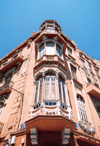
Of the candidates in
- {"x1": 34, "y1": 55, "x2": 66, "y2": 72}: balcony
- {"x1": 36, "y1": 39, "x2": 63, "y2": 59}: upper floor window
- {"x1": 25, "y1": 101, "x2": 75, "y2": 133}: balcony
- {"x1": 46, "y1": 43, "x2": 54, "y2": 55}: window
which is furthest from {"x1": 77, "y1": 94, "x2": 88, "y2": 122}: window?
{"x1": 46, "y1": 43, "x2": 54, "y2": 55}: window

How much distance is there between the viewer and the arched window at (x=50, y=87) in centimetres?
908

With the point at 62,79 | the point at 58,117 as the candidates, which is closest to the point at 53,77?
the point at 62,79

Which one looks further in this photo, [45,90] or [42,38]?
[42,38]

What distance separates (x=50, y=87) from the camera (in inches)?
380

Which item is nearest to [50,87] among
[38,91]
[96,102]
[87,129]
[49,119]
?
[38,91]

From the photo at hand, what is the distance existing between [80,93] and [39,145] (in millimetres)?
7284

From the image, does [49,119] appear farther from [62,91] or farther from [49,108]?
[62,91]

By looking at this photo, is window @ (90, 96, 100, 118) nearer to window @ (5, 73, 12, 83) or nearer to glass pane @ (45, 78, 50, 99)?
glass pane @ (45, 78, 50, 99)

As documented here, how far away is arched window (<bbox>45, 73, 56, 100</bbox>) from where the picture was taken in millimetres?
9080

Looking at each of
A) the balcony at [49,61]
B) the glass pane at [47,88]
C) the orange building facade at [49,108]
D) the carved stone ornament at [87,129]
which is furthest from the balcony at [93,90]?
the glass pane at [47,88]

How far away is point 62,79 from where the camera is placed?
11.2m

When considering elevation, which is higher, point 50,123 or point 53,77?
point 53,77

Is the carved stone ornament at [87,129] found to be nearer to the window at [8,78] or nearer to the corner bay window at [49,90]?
the corner bay window at [49,90]

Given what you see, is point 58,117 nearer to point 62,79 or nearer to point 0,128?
point 62,79
